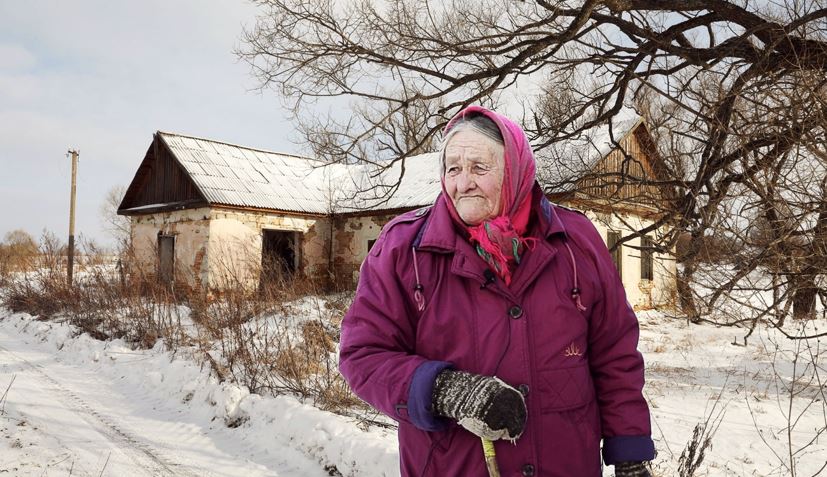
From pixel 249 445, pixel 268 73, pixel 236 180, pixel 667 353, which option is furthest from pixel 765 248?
pixel 236 180

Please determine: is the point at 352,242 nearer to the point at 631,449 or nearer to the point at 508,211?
the point at 508,211

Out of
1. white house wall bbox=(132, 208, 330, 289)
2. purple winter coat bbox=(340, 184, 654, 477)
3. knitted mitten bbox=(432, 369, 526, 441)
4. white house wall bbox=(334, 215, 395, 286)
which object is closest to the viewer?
knitted mitten bbox=(432, 369, 526, 441)

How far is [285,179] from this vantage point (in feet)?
60.5

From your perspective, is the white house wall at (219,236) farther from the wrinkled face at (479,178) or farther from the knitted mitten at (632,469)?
the knitted mitten at (632,469)

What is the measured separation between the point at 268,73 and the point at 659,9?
16.4ft

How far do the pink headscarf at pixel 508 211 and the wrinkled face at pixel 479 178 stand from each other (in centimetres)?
2

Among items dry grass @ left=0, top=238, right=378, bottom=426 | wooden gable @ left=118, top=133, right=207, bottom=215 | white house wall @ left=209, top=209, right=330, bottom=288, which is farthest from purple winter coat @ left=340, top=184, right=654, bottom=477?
wooden gable @ left=118, top=133, right=207, bottom=215

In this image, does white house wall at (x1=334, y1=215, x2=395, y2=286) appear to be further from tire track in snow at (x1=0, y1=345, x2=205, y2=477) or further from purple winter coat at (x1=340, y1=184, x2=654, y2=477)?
purple winter coat at (x1=340, y1=184, x2=654, y2=477)

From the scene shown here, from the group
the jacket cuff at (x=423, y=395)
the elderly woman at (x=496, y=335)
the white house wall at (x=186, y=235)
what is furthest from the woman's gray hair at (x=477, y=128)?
the white house wall at (x=186, y=235)

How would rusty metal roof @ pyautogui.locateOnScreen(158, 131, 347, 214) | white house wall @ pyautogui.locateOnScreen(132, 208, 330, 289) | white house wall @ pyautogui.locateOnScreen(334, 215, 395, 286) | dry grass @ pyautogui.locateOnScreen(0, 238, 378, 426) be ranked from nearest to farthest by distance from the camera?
dry grass @ pyautogui.locateOnScreen(0, 238, 378, 426)
white house wall @ pyautogui.locateOnScreen(132, 208, 330, 289)
rusty metal roof @ pyautogui.locateOnScreen(158, 131, 347, 214)
white house wall @ pyautogui.locateOnScreen(334, 215, 395, 286)

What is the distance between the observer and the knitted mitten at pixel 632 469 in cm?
159

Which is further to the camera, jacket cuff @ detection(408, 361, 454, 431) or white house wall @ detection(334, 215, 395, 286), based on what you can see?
white house wall @ detection(334, 215, 395, 286)

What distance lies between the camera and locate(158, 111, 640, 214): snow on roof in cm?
1519

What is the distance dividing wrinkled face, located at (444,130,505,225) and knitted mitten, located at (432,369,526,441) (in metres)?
0.50
